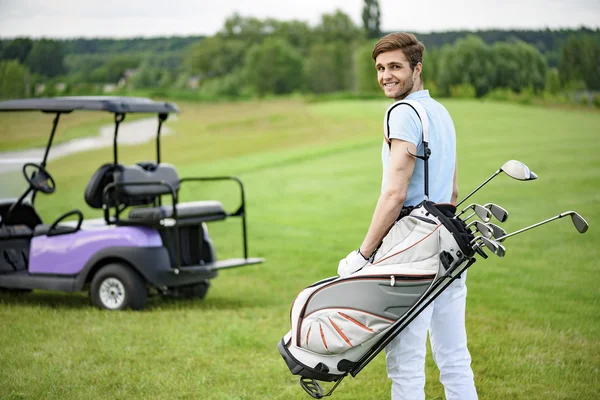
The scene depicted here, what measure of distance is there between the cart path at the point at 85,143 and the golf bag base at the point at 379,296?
521 centimetres

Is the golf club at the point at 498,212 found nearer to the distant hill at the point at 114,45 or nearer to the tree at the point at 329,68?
the distant hill at the point at 114,45

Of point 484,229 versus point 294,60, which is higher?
point 294,60

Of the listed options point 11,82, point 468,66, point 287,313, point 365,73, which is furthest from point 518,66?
point 287,313

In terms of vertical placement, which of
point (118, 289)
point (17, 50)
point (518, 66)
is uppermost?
point (17, 50)

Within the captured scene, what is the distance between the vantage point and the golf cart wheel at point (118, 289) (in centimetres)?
662

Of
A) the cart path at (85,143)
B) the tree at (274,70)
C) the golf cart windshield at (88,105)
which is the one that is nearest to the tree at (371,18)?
the tree at (274,70)

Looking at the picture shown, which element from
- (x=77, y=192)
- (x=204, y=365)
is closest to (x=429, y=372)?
(x=204, y=365)

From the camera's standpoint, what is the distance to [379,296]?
3.06 meters

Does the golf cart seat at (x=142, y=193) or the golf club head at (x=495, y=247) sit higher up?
the golf club head at (x=495, y=247)

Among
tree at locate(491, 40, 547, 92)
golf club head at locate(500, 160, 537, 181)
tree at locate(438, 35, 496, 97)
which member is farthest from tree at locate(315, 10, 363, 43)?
golf club head at locate(500, 160, 537, 181)

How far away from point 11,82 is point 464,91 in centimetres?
1544

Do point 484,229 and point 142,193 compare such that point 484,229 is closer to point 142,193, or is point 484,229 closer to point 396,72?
point 396,72

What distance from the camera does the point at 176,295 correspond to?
736 centimetres

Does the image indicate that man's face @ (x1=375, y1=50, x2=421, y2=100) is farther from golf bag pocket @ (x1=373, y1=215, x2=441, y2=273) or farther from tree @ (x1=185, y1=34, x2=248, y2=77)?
tree @ (x1=185, y1=34, x2=248, y2=77)
